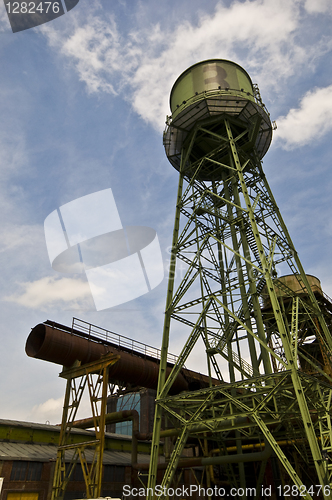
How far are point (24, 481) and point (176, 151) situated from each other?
17799 millimetres

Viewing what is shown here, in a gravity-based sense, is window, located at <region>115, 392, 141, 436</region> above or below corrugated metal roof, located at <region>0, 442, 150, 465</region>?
above

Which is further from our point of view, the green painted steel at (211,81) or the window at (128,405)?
the window at (128,405)

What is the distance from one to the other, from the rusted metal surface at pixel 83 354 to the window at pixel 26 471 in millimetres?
4520

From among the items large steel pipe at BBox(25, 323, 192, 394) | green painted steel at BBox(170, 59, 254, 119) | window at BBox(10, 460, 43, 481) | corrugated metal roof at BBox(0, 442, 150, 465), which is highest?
green painted steel at BBox(170, 59, 254, 119)

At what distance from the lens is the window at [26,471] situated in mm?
15656

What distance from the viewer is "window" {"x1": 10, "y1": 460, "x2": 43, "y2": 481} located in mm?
15656

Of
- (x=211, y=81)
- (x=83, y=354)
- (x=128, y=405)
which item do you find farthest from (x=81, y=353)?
(x=128, y=405)

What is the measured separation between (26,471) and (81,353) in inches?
218

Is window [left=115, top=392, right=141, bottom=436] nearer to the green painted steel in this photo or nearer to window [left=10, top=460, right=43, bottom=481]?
window [left=10, top=460, right=43, bottom=481]

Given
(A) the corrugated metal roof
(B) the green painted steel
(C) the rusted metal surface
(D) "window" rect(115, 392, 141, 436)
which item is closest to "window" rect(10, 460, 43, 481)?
(A) the corrugated metal roof

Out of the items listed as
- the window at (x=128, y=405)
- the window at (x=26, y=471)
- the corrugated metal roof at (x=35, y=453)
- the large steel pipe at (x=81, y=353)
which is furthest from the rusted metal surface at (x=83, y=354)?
the window at (x=128, y=405)

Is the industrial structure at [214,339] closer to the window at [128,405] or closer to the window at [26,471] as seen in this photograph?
the window at [26,471]

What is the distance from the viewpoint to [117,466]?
789 inches

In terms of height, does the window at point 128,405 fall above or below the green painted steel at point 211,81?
below
